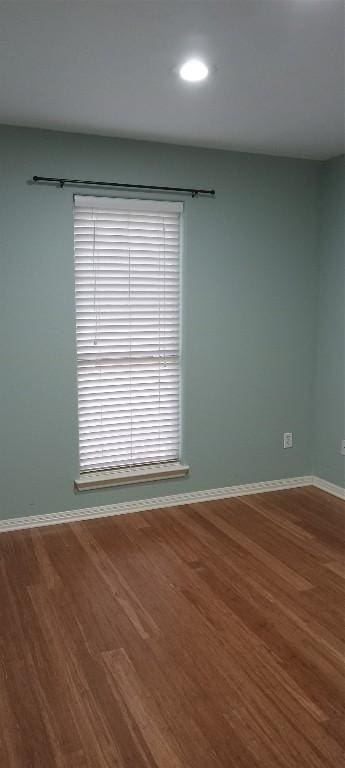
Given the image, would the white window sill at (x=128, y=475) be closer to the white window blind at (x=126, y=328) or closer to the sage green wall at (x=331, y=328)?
the white window blind at (x=126, y=328)

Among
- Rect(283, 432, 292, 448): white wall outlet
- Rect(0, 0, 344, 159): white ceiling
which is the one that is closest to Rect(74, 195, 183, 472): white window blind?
Rect(0, 0, 344, 159): white ceiling

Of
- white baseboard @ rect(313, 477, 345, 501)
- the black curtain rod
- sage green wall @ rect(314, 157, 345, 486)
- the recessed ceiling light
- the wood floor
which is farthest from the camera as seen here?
white baseboard @ rect(313, 477, 345, 501)

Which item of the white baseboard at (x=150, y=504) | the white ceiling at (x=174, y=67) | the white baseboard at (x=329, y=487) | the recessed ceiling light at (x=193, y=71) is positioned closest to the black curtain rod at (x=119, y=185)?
the white ceiling at (x=174, y=67)

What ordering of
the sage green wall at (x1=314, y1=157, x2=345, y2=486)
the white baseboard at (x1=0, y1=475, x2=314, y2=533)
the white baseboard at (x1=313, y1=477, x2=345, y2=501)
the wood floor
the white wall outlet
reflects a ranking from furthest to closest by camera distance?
the white wall outlet < the white baseboard at (x1=313, y1=477, x2=345, y2=501) < the sage green wall at (x1=314, y1=157, x2=345, y2=486) < the white baseboard at (x1=0, y1=475, x2=314, y2=533) < the wood floor

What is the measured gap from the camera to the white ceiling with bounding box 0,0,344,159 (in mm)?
1947

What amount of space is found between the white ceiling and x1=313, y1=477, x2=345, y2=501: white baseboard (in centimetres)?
243

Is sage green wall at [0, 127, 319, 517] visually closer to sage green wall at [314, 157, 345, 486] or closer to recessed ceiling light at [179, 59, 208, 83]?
sage green wall at [314, 157, 345, 486]

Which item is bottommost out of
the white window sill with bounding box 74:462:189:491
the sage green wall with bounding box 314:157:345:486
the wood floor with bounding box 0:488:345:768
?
the wood floor with bounding box 0:488:345:768

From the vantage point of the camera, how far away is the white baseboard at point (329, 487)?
13.7 feet

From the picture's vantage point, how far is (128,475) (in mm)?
3785

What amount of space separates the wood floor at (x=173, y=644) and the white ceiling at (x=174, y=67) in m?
2.43

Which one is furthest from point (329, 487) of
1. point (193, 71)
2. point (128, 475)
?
point (193, 71)

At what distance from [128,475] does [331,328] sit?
186cm

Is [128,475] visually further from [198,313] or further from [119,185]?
[119,185]
